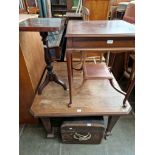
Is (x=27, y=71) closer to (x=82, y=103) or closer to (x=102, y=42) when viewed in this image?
(x=82, y=103)

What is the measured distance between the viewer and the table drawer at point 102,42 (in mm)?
961

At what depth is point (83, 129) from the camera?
1217 millimetres

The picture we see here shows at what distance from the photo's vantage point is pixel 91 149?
1.33 metres

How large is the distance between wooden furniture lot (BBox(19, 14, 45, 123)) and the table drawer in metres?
0.49

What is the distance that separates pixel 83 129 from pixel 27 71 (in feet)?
2.16

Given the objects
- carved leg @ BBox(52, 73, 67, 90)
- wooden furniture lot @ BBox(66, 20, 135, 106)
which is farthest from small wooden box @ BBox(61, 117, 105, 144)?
wooden furniture lot @ BBox(66, 20, 135, 106)

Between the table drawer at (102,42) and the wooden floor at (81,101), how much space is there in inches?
16.5

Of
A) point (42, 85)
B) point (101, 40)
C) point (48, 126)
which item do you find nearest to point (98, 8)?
point (101, 40)

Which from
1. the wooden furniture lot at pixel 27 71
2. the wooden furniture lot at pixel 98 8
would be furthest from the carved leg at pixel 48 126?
the wooden furniture lot at pixel 98 8

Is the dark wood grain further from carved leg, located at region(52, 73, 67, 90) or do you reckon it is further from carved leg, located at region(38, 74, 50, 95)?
carved leg, located at region(52, 73, 67, 90)
